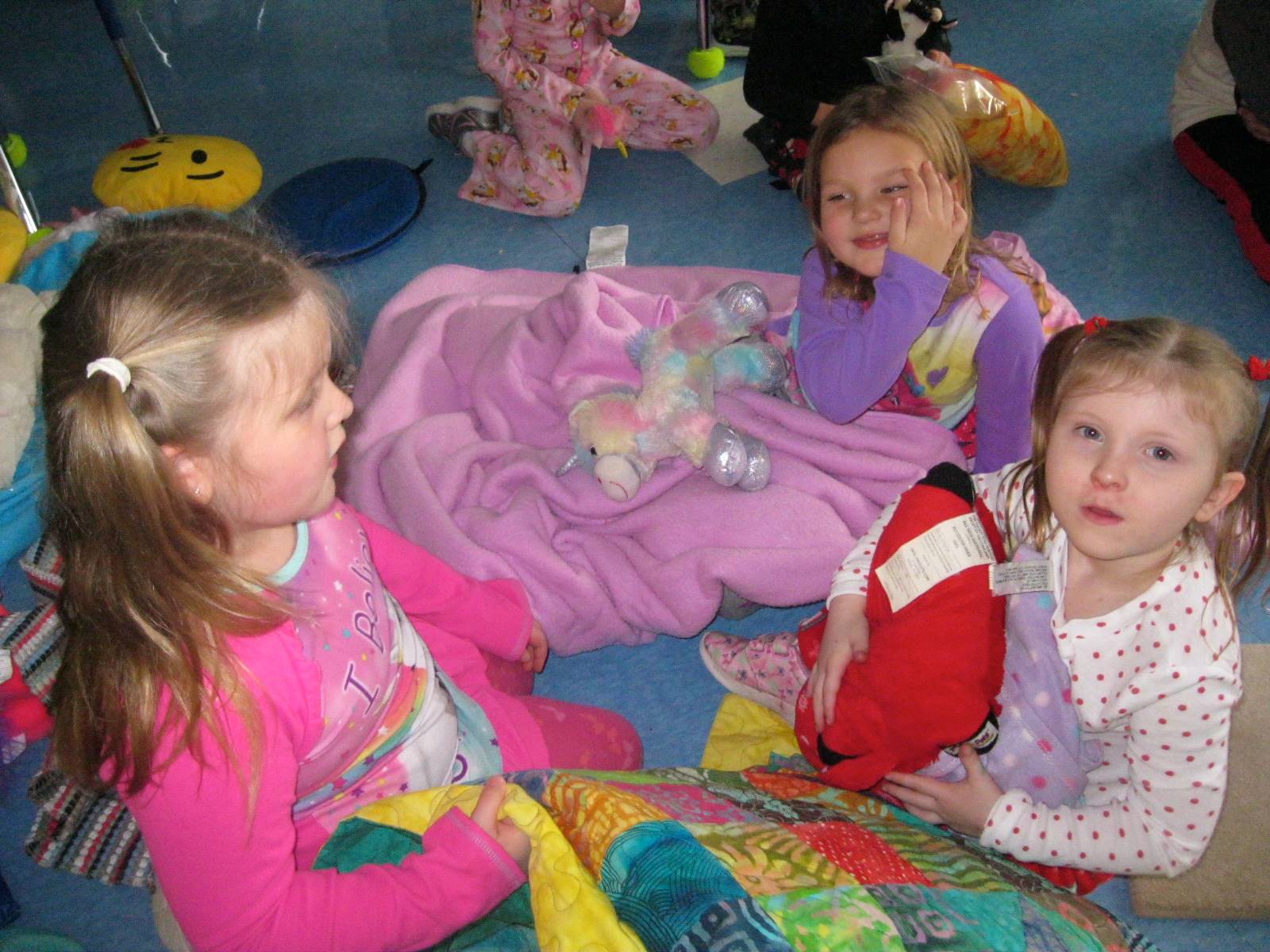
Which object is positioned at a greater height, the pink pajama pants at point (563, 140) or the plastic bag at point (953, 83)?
the plastic bag at point (953, 83)

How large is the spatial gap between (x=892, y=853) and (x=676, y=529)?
599mm

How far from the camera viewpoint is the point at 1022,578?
100 centimetres

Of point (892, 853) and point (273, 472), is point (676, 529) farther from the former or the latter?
point (273, 472)

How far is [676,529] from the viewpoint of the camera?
4.54 ft

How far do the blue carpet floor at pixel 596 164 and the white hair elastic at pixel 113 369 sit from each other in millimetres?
843

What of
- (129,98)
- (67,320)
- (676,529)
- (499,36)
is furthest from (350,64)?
(67,320)

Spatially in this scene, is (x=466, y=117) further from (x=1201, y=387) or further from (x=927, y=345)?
(x=1201, y=387)

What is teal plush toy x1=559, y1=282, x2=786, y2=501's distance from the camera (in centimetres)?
136

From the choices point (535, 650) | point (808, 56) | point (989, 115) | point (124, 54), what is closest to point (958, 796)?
point (535, 650)

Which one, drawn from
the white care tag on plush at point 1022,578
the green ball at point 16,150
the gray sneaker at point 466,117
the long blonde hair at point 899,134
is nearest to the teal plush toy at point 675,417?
the long blonde hair at point 899,134

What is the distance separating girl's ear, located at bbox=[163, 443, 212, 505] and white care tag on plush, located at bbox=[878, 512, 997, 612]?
68 centimetres

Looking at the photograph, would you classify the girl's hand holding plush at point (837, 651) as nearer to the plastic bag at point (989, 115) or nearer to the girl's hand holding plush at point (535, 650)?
the girl's hand holding plush at point (535, 650)

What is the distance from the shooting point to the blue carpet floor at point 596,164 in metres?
1.37

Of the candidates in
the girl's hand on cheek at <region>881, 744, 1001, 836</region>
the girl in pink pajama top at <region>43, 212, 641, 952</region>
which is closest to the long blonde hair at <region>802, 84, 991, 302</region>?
the girl's hand on cheek at <region>881, 744, 1001, 836</region>
